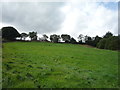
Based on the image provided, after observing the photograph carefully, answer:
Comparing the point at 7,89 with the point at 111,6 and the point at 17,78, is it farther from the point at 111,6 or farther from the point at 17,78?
the point at 111,6

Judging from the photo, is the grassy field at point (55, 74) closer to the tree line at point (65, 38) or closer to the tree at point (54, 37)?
the tree line at point (65, 38)

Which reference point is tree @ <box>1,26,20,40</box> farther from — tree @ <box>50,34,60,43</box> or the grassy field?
the grassy field

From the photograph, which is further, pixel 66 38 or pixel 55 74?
pixel 66 38

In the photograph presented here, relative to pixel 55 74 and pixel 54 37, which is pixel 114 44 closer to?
pixel 54 37

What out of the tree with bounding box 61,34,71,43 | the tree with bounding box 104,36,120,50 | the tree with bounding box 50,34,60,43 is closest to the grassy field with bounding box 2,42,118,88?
the tree with bounding box 104,36,120,50

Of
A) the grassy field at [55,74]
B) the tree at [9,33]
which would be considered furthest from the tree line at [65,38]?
the grassy field at [55,74]

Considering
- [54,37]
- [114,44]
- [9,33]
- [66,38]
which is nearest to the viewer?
[114,44]

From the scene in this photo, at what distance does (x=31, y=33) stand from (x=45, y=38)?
1165 cm

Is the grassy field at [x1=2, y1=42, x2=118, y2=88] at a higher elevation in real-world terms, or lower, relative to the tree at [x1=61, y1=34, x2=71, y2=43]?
lower

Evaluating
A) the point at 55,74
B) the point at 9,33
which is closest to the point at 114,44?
the point at 55,74

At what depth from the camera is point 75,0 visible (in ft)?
58.9

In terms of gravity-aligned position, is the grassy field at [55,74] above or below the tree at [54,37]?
below

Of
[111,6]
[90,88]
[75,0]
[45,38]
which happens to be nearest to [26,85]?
[90,88]

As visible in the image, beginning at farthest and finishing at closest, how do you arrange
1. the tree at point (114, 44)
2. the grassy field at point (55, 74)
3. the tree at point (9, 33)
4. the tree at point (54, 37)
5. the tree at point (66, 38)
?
the tree at point (66, 38) < the tree at point (54, 37) < the tree at point (9, 33) < the tree at point (114, 44) < the grassy field at point (55, 74)
